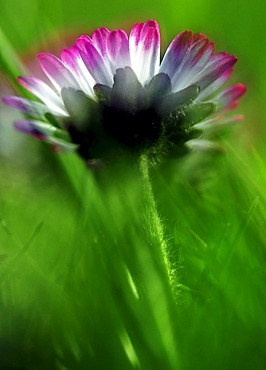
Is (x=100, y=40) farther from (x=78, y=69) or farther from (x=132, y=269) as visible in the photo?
(x=132, y=269)

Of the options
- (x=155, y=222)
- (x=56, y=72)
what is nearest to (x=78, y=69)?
(x=56, y=72)

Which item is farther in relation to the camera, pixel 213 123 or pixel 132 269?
pixel 213 123

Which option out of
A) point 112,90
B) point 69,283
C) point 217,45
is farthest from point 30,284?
point 217,45

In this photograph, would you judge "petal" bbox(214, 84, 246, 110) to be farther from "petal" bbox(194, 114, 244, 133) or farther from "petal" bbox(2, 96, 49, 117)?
"petal" bbox(2, 96, 49, 117)

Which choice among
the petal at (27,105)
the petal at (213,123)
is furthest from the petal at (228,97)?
the petal at (27,105)

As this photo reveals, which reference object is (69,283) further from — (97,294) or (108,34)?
(108,34)

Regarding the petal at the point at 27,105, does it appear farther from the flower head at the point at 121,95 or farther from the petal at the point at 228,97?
the petal at the point at 228,97
